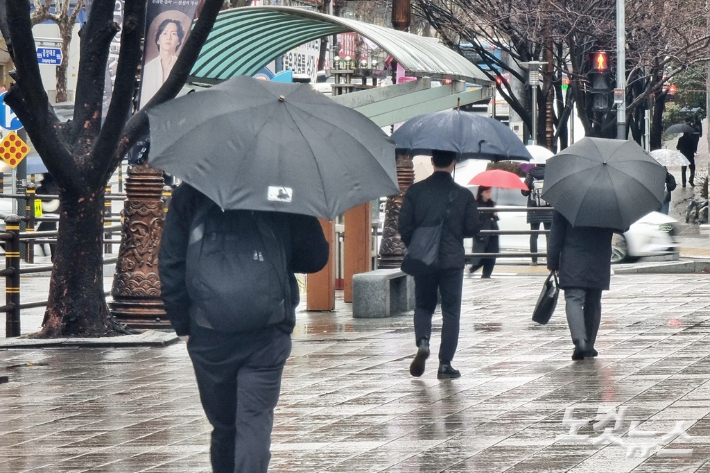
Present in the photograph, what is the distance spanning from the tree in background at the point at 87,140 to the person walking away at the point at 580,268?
3610 millimetres

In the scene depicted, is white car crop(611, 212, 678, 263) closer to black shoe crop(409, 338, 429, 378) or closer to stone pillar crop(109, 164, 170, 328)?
stone pillar crop(109, 164, 170, 328)

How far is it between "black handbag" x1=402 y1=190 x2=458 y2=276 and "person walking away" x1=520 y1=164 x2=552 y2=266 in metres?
11.9

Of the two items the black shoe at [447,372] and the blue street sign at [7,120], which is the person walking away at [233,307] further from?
the blue street sign at [7,120]

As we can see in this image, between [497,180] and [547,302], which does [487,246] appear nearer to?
[497,180]

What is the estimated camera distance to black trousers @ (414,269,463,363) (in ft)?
30.4

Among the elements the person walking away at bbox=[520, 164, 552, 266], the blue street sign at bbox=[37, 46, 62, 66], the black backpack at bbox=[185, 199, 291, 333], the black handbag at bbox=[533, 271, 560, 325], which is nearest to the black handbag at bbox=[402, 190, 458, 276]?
the black handbag at bbox=[533, 271, 560, 325]

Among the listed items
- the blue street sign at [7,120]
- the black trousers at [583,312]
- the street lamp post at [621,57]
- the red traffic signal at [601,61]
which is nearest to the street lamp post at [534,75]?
the street lamp post at [621,57]

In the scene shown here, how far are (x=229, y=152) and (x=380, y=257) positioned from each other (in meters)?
12.4

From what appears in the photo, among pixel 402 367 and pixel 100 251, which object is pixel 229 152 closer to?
pixel 402 367

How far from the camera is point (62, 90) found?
39531 millimetres

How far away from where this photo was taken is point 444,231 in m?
9.17

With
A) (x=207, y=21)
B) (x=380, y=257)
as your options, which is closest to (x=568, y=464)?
(x=207, y=21)

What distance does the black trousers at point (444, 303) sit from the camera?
364 inches

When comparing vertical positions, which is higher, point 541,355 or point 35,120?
point 35,120
